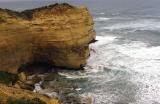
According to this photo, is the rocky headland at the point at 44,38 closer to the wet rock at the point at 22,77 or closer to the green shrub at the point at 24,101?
the wet rock at the point at 22,77

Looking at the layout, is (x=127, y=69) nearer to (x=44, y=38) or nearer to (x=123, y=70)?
(x=123, y=70)

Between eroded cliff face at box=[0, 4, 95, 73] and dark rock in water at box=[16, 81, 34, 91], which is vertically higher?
eroded cliff face at box=[0, 4, 95, 73]

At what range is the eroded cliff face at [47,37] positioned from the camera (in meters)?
30.8

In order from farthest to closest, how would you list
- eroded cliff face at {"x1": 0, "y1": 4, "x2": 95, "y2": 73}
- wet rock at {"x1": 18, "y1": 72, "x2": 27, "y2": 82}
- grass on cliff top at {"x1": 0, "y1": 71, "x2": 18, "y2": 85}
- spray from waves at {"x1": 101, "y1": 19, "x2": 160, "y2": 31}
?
1. spray from waves at {"x1": 101, "y1": 19, "x2": 160, "y2": 31}
2. eroded cliff face at {"x1": 0, "y1": 4, "x2": 95, "y2": 73}
3. wet rock at {"x1": 18, "y1": 72, "x2": 27, "y2": 82}
4. grass on cliff top at {"x1": 0, "y1": 71, "x2": 18, "y2": 85}

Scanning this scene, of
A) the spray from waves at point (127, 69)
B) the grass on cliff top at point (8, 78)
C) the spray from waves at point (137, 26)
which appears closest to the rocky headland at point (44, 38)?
the grass on cliff top at point (8, 78)

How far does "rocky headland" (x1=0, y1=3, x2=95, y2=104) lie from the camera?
99.9 ft

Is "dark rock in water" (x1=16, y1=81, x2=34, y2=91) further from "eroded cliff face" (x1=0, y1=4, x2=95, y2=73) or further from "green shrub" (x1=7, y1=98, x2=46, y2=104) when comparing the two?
"green shrub" (x1=7, y1=98, x2=46, y2=104)

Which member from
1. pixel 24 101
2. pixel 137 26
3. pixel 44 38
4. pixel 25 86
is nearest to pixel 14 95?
pixel 24 101

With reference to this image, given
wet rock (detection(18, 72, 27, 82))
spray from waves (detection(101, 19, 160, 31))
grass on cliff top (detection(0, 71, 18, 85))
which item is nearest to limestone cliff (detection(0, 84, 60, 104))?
grass on cliff top (detection(0, 71, 18, 85))

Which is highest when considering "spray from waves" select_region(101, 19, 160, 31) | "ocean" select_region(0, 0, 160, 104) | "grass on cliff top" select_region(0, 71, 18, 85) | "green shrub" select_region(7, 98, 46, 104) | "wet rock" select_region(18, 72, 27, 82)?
"green shrub" select_region(7, 98, 46, 104)

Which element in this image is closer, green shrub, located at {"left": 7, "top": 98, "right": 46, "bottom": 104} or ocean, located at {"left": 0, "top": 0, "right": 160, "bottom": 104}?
green shrub, located at {"left": 7, "top": 98, "right": 46, "bottom": 104}

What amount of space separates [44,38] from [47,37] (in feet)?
0.90

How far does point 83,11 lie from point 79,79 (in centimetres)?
714

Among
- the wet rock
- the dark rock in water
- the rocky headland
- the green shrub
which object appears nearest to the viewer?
the green shrub
